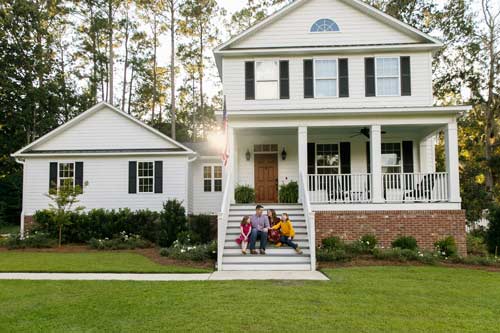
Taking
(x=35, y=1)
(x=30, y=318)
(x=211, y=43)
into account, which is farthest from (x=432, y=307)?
(x=35, y=1)

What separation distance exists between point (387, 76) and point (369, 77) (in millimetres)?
645

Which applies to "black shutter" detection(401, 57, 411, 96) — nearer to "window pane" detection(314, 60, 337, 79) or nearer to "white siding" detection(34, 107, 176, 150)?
"window pane" detection(314, 60, 337, 79)

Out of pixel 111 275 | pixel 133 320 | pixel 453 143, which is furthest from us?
pixel 453 143

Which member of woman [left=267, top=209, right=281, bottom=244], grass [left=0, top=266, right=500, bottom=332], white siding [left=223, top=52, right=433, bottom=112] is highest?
white siding [left=223, top=52, right=433, bottom=112]

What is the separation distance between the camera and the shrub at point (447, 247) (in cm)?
1182

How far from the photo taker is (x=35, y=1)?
2878cm

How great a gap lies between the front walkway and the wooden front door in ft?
19.6

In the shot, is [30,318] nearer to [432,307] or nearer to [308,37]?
[432,307]

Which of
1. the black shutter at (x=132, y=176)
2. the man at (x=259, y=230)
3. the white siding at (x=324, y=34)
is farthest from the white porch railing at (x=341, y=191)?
the black shutter at (x=132, y=176)

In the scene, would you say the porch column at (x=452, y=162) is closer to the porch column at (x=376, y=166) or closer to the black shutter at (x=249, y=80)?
the porch column at (x=376, y=166)

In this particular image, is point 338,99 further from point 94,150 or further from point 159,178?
point 94,150

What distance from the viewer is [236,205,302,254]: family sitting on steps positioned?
11.2m

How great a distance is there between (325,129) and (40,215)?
11546mm

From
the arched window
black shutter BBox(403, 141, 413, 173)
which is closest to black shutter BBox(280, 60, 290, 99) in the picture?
the arched window
